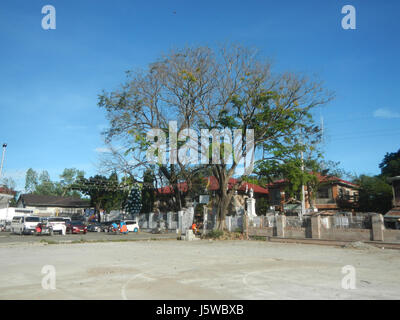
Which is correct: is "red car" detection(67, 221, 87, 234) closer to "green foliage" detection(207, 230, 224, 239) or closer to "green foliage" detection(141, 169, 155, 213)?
"green foliage" detection(141, 169, 155, 213)

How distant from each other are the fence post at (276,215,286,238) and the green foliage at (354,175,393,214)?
14.6 meters

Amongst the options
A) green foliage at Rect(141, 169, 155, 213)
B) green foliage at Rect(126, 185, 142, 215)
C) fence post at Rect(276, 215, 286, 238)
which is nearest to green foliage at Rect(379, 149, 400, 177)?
fence post at Rect(276, 215, 286, 238)

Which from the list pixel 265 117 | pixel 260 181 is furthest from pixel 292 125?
pixel 260 181

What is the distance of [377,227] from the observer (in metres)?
20.0

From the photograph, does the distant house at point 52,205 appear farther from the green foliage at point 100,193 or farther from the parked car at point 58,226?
the parked car at point 58,226

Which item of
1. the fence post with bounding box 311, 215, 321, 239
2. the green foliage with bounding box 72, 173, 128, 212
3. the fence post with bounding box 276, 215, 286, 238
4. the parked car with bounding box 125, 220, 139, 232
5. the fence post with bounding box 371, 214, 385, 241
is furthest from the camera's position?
the green foliage with bounding box 72, 173, 128, 212

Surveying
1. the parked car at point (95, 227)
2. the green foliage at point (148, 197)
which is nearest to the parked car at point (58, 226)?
the parked car at point (95, 227)

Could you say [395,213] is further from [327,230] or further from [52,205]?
[52,205]

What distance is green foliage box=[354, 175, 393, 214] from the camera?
114 ft

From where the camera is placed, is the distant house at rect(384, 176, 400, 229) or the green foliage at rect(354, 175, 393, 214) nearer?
the distant house at rect(384, 176, 400, 229)

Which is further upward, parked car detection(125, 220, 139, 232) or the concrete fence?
the concrete fence

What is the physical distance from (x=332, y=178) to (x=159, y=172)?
68.9 feet

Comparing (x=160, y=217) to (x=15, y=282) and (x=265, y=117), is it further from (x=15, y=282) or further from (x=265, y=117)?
(x=15, y=282)
